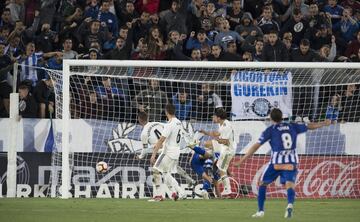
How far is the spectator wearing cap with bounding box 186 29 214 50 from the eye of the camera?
78.3 feet

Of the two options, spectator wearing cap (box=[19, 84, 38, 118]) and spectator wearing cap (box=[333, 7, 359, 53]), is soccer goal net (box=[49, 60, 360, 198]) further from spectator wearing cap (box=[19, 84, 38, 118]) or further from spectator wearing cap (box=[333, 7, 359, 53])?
spectator wearing cap (box=[333, 7, 359, 53])

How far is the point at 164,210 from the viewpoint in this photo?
17.2 meters

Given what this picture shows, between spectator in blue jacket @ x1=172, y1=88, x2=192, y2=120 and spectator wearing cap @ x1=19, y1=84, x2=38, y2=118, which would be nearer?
spectator wearing cap @ x1=19, y1=84, x2=38, y2=118

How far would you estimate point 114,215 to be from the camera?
15750 millimetres

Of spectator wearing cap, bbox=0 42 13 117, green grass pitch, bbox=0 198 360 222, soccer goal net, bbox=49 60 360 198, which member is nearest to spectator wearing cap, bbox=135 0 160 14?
soccer goal net, bbox=49 60 360 198

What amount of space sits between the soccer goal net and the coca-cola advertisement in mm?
22

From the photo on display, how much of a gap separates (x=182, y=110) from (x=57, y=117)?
109 inches

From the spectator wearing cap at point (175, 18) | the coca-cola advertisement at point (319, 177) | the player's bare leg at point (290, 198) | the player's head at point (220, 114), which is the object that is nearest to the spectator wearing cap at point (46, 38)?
the spectator wearing cap at point (175, 18)

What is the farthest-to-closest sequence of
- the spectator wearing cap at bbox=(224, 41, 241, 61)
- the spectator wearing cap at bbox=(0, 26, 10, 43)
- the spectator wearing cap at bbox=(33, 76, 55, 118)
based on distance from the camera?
the spectator wearing cap at bbox=(0, 26, 10, 43), the spectator wearing cap at bbox=(224, 41, 241, 61), the spectator wearing cap at bbox=(33, 76, 55, 118)

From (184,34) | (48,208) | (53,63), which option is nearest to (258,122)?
(184,34)

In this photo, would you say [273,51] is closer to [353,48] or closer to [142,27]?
[353,48]

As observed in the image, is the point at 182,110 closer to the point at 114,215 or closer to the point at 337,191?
the point at 337,191

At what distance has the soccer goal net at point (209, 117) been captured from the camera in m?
22.0

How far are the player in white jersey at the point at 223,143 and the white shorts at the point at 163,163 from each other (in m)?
1.26
